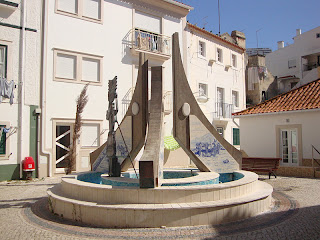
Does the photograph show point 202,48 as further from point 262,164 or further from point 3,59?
point 3,59

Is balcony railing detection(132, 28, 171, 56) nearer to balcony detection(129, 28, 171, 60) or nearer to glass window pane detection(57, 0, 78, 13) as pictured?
balcony detection(129, 28, 171, 60)

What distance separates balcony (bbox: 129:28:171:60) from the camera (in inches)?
688

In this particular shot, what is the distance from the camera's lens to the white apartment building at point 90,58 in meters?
14.5

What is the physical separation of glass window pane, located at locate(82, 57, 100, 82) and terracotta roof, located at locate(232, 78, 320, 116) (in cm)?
771

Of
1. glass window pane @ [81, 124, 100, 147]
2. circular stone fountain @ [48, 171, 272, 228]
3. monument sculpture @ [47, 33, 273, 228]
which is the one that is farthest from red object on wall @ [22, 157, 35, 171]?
circular stone fountain @ [48, 171, 272, 228]

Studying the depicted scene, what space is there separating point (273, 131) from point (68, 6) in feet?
38.3

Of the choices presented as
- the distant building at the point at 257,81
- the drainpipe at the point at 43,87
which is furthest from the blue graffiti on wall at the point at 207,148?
the distant building at the point at 257,81

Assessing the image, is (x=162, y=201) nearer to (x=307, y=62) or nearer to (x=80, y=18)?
(x=80, y=18)

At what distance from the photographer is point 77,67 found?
50.3 feet

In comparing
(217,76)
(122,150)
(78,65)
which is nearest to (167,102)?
(78,65)

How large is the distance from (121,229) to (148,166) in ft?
4.42

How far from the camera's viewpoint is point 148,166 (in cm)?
659

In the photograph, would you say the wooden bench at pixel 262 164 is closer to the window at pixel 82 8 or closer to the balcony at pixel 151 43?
the balcony at pixel 151 43

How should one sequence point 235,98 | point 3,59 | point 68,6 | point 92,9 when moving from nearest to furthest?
point 3,59 → point 68,6 → point 92,9 → point 235,98
